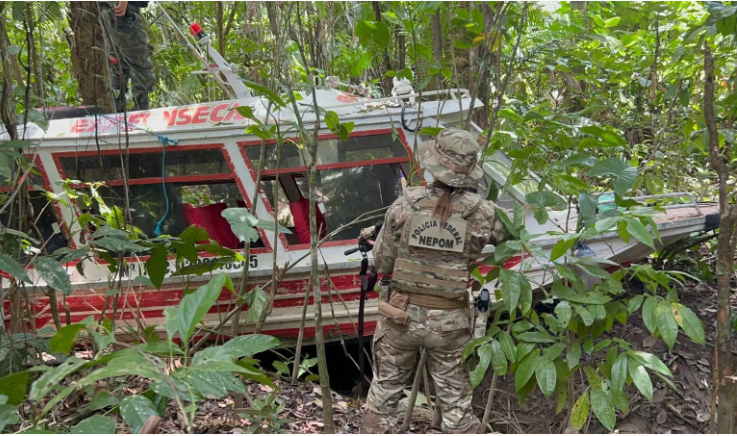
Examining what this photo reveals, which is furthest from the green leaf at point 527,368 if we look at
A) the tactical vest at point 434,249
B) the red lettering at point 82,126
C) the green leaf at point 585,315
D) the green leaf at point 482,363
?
the red lettering at point 82,126

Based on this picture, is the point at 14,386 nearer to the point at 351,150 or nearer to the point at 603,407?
the point at 603,407

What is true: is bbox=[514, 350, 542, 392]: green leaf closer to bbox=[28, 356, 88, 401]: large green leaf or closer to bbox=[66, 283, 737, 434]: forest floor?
bbox=[66, 283, 737, 434]: forest floor

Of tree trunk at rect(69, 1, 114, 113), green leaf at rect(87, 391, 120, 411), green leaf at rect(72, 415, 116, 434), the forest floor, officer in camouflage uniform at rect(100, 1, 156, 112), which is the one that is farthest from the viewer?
tree trunk at rect(69, 1, 114, 113)

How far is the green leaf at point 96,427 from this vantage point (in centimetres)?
148

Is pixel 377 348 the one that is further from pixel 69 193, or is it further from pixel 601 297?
pixel 69 193

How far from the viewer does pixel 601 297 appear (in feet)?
8.34

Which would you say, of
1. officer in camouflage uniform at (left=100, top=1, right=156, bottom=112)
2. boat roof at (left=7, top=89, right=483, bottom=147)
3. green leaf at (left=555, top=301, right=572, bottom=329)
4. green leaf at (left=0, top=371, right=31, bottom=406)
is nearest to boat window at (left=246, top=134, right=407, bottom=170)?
boat roof at (left=7, top=89, right=483, bottom=147)

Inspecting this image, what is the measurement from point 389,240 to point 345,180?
5.14 feet

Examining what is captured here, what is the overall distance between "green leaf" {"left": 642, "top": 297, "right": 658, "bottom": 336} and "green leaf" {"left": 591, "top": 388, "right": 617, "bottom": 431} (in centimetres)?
33

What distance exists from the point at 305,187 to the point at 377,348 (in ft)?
6.28

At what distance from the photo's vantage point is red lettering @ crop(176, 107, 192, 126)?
4.57 meters

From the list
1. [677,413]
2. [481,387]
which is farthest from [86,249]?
[677,413]

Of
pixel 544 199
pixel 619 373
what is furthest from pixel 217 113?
pixel 619 373

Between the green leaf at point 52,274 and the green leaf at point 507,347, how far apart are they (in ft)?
5.99
